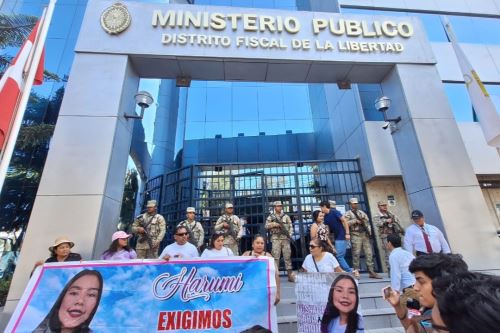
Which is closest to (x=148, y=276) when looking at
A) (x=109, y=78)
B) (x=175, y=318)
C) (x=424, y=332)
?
(x=175, y=318)

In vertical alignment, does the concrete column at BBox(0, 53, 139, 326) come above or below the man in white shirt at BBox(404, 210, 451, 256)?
above

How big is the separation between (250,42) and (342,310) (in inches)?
237

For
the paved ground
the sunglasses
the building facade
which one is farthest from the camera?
the building facade

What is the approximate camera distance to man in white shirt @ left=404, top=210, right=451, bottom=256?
4805 millimetres

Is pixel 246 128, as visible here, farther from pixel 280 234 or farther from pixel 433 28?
pixel 433 28

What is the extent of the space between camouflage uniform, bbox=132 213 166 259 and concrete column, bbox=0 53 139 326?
0.71 m

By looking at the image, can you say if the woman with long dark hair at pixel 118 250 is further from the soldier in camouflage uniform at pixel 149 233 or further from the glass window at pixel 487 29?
the glass window at pixel 487 29

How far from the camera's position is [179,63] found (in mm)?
6387

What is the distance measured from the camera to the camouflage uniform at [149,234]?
231 inches

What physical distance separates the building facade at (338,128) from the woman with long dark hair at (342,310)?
11.5 ft

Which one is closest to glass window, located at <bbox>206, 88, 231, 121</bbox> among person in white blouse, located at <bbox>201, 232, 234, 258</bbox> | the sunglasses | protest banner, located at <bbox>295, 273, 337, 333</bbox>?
person in white blouse, located at <bbox>201, 232, 234, 258</bbox>

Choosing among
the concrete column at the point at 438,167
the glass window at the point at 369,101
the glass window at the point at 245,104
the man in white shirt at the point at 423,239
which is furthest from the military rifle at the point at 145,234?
the glass window at the point at 245,104

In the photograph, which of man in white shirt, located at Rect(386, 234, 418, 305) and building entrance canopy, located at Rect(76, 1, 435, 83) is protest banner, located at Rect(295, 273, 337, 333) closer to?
man in white shirt, located at Rect(386, 234, 418, 305)

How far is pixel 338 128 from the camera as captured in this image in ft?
38.3
